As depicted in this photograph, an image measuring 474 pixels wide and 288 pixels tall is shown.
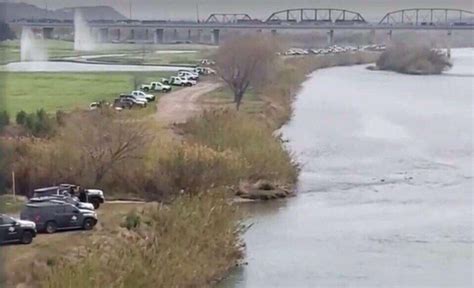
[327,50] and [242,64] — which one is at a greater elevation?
[242,64]

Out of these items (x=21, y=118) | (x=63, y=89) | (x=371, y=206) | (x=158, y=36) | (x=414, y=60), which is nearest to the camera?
(x=371, y=206)

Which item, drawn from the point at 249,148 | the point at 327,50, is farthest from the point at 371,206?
the point at 327,50

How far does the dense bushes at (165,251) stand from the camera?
4559 millimetres

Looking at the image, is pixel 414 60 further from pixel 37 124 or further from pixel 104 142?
pixel 104 142

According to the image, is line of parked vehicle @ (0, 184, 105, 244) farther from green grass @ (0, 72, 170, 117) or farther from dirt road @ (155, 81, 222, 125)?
dirt road @ (155, 81, 222, 125)

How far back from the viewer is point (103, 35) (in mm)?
22031

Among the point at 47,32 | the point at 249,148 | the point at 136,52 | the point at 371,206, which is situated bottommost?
the point at 371,206

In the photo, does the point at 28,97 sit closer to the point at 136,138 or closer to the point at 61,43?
the point at 136,138

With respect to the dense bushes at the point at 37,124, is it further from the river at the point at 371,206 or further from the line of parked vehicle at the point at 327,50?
the line of parked vehicle at the point at 327,50

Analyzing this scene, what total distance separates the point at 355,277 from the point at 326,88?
41.0ft

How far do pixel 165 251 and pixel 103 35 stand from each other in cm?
1709

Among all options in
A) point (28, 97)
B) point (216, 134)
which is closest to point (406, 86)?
point (28, 97)

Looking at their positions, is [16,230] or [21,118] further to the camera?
[21,118]

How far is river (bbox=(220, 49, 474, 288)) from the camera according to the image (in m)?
6.23
